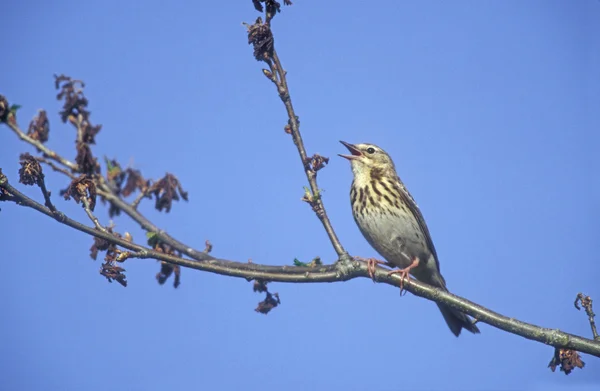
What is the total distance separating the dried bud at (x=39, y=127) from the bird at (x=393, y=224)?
147 inches

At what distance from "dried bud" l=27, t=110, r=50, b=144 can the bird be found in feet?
12.3

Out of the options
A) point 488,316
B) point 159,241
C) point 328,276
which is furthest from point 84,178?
point 488,316

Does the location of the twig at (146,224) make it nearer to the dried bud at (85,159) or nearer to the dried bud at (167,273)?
the dried bud at (167,273)

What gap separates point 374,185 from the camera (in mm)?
7973

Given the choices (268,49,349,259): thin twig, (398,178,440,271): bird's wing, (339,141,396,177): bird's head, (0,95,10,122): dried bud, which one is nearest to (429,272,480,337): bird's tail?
(398,178,440,271): bird's wing

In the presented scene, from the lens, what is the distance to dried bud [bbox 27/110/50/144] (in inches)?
230

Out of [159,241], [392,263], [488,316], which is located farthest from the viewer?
[392,263]

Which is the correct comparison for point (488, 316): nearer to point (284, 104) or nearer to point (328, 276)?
point (328, 276)

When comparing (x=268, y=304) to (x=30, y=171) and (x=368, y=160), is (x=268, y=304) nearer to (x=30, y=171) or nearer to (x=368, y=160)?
(x=30, y=171)

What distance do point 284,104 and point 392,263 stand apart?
3.67 m

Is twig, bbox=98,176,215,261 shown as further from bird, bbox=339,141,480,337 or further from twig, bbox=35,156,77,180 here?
bird, bbox=339,141,480,337

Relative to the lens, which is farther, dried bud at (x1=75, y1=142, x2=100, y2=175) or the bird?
the bird

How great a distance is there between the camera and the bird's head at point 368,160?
826 centimetres

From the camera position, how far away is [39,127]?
5.88 meters
